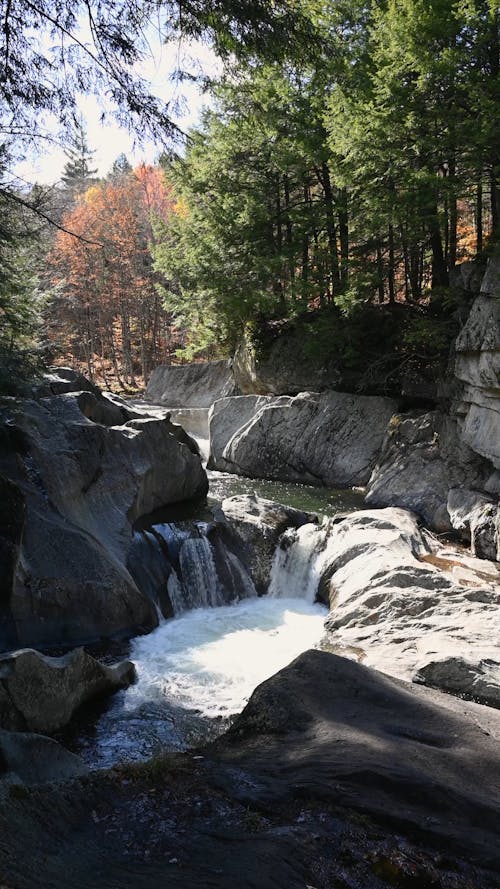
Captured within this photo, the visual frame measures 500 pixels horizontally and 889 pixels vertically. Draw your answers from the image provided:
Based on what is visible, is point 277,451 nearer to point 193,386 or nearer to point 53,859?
point 193,386

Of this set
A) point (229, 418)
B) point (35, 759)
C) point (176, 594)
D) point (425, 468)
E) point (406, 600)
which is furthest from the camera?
point (229, 418)

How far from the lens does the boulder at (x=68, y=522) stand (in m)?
8.41

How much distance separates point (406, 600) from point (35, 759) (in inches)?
223

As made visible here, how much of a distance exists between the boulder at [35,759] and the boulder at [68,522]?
3832 millimetres

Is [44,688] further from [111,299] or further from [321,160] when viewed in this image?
[111,299]

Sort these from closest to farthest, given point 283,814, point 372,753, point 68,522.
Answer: point 283,814
point 372,753
point 68,522

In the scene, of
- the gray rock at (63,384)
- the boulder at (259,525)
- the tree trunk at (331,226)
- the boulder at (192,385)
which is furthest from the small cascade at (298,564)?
the boulder at (192,385)

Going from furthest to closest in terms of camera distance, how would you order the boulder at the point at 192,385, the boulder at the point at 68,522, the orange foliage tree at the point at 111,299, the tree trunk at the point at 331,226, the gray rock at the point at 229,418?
the orange foliage tree at the point at 111,299 < the boulder at the point at 192,385 < the gray rock at the point at 229,418 < the tree trunk at the point at 331,226 < the boulder at the point at 68,522

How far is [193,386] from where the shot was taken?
30344mm

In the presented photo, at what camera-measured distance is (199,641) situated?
30.3ft

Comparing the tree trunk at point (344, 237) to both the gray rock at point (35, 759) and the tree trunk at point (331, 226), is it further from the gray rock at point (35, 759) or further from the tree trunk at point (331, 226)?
the gray rock at point (35, 759)

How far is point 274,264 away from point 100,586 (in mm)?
12386

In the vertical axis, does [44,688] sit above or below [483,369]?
below

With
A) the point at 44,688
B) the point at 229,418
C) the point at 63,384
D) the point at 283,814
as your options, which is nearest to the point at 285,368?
the point at 229,418
